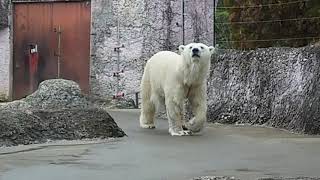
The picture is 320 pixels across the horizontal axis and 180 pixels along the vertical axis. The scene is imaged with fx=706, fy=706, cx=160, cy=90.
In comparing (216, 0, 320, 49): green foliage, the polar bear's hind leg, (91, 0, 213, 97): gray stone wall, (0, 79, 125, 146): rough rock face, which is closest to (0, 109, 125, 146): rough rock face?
(0, 79, 125, 146): rough rock face

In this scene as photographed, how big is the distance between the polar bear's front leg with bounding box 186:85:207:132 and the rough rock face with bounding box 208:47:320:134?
1448 millimetres

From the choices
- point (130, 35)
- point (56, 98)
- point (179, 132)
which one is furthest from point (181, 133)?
point (130, 35)

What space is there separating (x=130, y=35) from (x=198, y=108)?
7.67 metres

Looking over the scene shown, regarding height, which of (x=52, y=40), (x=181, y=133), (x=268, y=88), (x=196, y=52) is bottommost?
(x=181, y=133)

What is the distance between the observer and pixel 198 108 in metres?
Answer: 10.6

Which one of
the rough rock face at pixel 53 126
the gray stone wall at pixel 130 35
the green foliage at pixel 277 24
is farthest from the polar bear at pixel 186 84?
the green foliage at pixel 277 24

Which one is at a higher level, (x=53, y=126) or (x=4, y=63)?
(x=4, y=63)

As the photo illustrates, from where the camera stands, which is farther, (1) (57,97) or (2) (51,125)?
(1) (57,97)

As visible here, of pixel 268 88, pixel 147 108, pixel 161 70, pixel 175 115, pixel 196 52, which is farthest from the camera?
pixel 268 88

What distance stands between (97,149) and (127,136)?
1733mm

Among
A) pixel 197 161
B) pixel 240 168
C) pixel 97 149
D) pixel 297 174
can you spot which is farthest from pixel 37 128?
pixel 297 174

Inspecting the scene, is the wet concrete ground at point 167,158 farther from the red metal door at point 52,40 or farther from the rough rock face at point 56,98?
the red metal door at point 52,40

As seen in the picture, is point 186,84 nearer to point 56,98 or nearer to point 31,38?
point 56,98

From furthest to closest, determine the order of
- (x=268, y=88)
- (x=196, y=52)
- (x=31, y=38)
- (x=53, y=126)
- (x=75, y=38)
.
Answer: (x=31, y=38), (x=75, y=38), (x=268, y=88), (x=196, y=52), (x=53, y=126)
